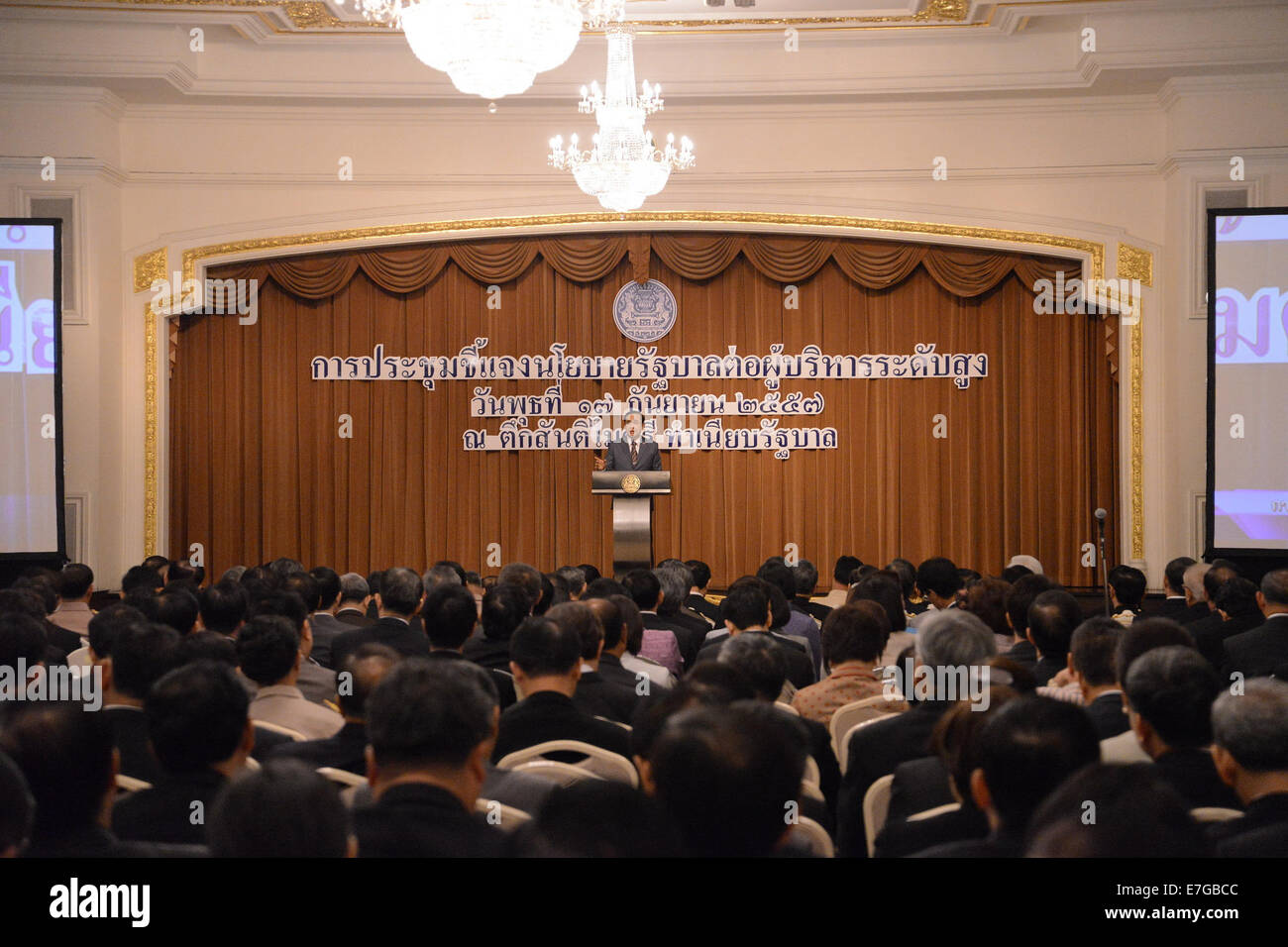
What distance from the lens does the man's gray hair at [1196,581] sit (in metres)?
5.93

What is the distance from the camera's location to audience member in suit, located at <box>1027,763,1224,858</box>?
1422 mm

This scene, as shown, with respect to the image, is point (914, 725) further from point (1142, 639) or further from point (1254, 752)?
point (1254, 752)

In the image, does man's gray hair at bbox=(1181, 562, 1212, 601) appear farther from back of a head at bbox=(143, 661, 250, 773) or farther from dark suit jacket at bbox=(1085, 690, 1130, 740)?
back of a head at bbox=(143, 661, 250, 773)

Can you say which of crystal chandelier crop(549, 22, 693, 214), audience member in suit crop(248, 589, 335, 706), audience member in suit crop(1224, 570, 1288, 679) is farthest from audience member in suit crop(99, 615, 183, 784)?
crystal chandelier crop(549, 22, 693, 214)

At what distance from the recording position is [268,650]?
3373mm

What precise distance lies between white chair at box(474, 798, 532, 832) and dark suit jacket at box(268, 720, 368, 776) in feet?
2.23

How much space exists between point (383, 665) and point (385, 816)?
1.00m

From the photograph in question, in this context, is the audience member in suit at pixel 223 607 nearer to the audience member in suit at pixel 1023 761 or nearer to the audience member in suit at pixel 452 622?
the audience member in suit at pixel 452 622

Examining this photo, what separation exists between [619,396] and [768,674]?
26.8 ft

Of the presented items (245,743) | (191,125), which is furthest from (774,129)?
(245,743)

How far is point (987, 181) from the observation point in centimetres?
1024

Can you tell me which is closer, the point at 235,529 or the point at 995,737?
the point at 995,737
